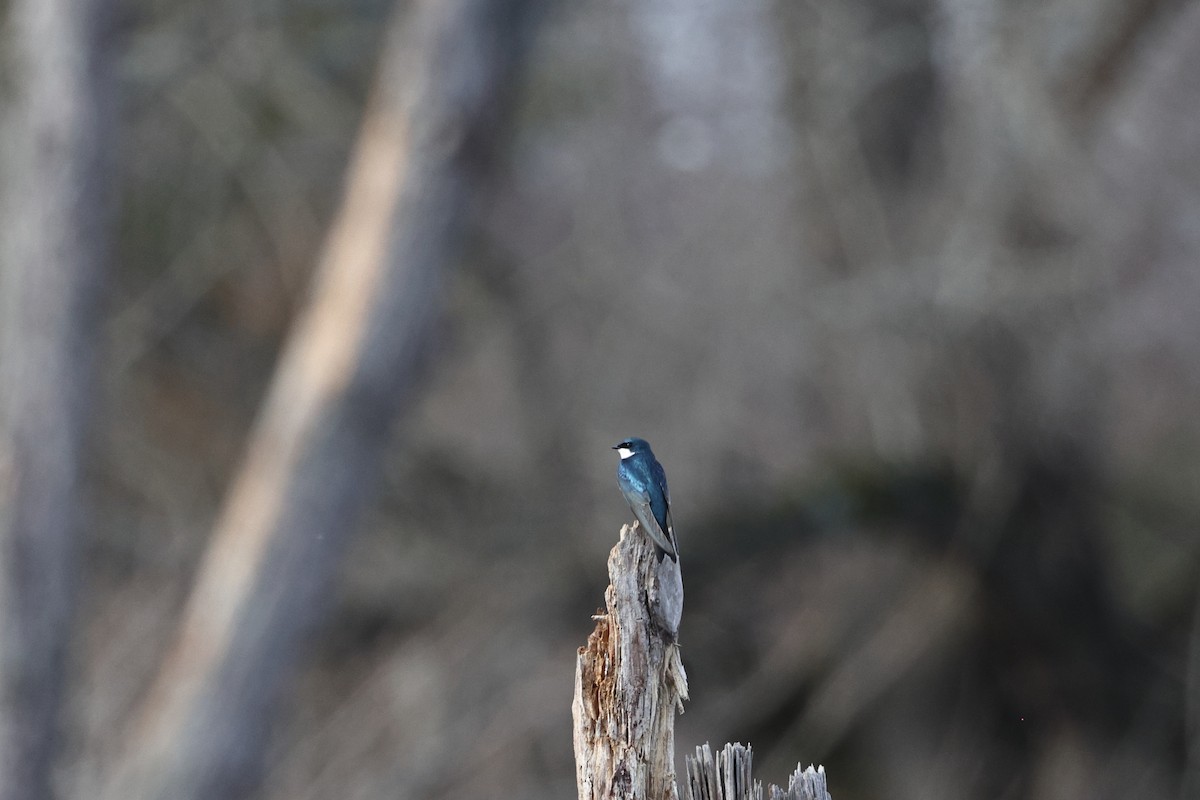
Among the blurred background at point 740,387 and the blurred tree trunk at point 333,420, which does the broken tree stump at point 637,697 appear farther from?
the blurred background at point 740,387

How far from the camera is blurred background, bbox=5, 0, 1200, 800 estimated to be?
17.9ft

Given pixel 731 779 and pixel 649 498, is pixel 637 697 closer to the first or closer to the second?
pixel 731 779

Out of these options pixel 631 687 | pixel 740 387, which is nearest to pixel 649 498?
pixel 631 687

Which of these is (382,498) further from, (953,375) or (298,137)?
(953,375)

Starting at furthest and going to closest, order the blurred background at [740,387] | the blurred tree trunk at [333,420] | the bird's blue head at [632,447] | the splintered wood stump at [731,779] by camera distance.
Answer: the blurred background at [740,387] → the blurred tree trunk at [333,420] → the bird's blue head at [632,447] → the splintered wood stump at [731,779]

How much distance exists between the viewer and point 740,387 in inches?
266

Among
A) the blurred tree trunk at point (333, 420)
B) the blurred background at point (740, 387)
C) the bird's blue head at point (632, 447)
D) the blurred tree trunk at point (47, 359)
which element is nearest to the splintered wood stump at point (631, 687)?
the bird's blue head at point (632, 447)

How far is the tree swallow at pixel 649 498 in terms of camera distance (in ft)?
6.26

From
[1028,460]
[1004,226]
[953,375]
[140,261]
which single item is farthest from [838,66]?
[140,261]

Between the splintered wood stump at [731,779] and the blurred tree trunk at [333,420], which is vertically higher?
the blurred tree trunk at [333,420]

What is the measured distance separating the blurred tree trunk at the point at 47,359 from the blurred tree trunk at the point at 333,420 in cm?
47

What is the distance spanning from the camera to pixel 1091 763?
5.73m

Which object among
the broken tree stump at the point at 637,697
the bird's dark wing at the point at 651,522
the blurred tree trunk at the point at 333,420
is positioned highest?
the blurred tree trunk at the point at 333,420

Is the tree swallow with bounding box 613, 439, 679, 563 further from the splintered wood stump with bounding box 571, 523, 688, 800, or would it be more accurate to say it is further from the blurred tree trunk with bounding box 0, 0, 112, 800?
the blurred tree trunk with bounding box 0, 0, 112, 800
